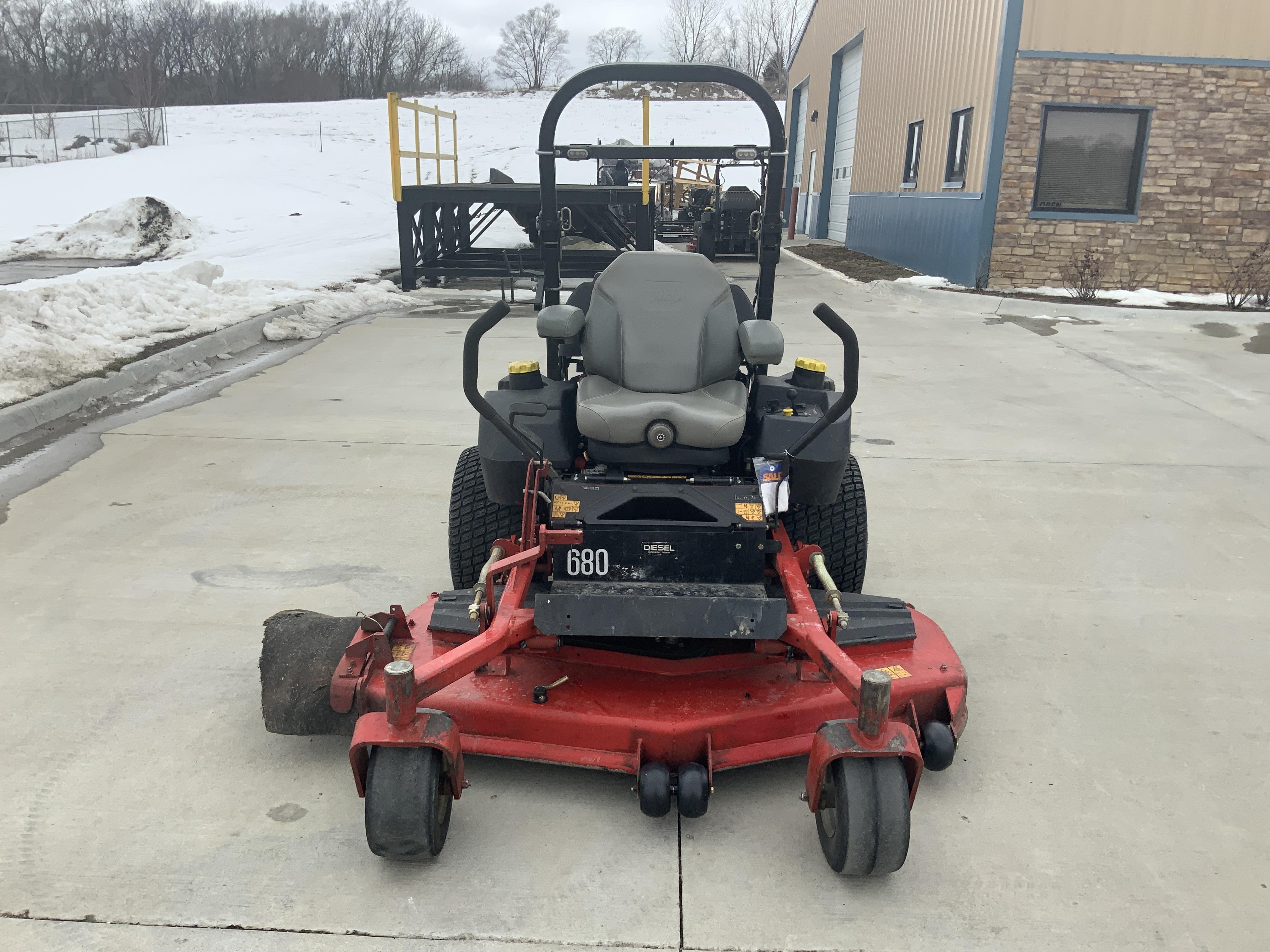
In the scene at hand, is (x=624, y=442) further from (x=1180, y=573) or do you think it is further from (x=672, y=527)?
(x=1180, y=573)

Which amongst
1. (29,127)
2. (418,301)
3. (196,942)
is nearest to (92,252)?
(418,301)

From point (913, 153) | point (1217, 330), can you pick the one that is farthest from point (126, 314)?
point (913, 153)

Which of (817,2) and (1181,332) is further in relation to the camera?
(817,2)

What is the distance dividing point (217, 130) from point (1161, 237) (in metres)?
36.9

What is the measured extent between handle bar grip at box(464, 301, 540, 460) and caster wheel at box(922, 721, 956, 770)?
1.32 m

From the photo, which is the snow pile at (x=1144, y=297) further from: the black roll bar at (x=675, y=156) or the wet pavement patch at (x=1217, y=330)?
the black roll bar at (x=675, y=156)

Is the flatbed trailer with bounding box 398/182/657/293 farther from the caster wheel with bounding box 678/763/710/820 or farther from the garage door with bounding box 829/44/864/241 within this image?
the garage door with bounding box 829/44/864/241

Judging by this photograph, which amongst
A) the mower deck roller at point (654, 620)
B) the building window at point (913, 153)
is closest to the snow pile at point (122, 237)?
the building window at point (913, 153)

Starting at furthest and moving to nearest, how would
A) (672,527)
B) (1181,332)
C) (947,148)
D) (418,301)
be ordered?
(947,148) < (418,301) < (1181,332) < (672,527)

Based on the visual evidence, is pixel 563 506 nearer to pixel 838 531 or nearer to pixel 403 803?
pixel 403 803

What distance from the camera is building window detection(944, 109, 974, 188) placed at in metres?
13.4

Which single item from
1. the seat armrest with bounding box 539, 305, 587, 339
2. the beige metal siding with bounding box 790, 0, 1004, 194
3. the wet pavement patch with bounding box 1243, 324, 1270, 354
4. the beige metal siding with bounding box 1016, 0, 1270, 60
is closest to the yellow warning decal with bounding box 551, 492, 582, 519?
the seat armrest with bounding box 539, 305, 587, 339

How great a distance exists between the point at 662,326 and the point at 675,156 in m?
1.00

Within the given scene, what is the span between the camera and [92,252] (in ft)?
54.5
